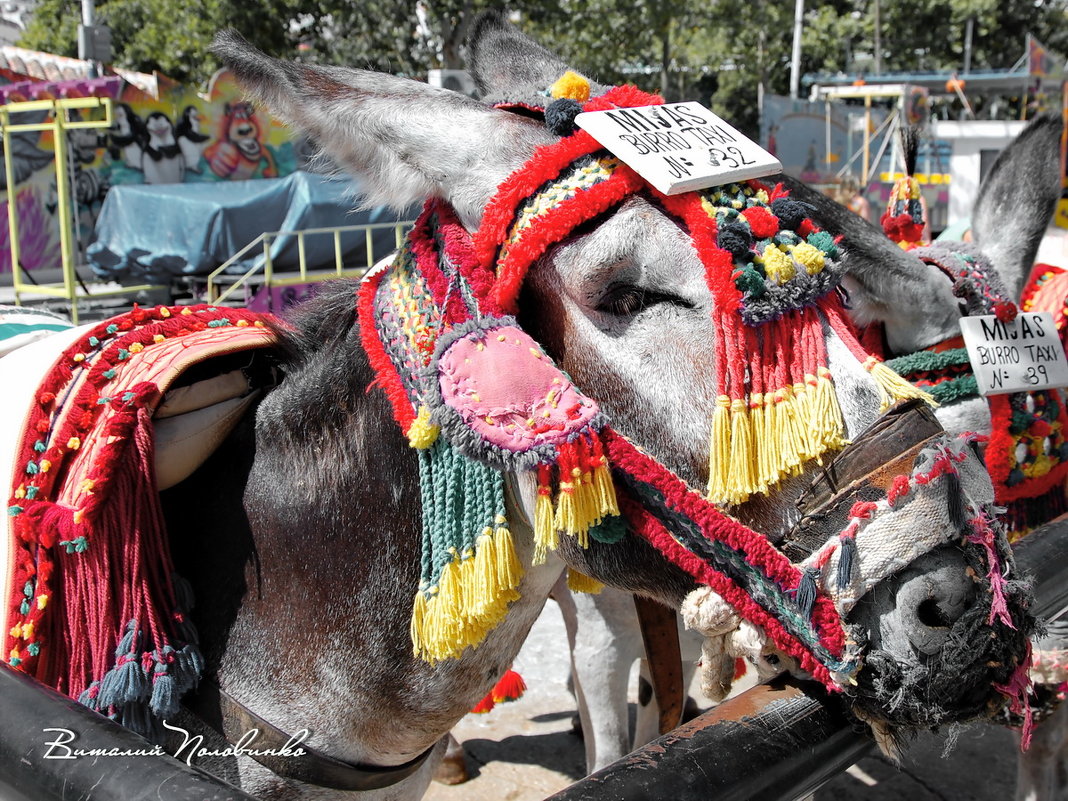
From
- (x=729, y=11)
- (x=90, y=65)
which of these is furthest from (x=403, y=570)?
(x=729, y=11)

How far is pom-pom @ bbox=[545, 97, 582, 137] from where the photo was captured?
1.61 meters

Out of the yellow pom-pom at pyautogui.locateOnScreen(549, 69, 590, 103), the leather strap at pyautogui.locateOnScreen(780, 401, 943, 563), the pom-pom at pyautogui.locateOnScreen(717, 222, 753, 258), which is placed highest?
the yellow pom-pom at pyautogui.locateOnScreen(549, 69, 590, 103)

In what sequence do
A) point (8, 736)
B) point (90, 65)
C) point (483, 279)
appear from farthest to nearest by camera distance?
point (90, 65) → point (483, 279) → point (8, 736)

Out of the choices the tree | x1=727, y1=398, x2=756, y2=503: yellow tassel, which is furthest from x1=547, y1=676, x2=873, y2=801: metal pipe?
the tree

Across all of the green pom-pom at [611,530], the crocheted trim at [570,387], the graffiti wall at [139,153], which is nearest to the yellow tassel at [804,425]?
the crocheted trim at [570,387]

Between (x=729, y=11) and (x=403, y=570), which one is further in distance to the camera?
(x=729, y=11)

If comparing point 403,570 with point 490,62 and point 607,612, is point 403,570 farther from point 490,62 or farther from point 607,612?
point 607,612

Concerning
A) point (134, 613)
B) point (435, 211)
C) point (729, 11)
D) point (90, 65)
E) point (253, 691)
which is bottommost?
point (253, 691)

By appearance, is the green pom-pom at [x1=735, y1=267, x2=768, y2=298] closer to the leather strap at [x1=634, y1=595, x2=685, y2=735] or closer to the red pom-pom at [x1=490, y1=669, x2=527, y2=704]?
the leather strap at [x1=634, y1=595, x2=685, y2=735]

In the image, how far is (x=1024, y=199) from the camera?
3.50 m

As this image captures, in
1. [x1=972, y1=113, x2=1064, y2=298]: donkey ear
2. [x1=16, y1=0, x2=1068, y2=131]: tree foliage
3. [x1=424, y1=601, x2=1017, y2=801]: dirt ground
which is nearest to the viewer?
[x1=972, y1=113, x2=1064, y2=298]: donkey ear

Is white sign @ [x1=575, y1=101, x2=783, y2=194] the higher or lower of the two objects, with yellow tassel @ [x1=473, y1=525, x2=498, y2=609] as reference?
higher

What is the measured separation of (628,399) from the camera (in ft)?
4.86

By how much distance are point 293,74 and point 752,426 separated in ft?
3.34
